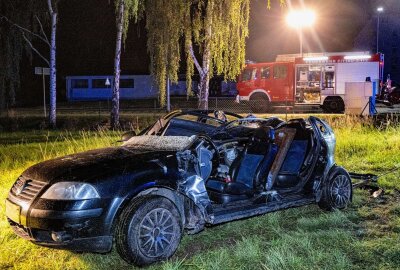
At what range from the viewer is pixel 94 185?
4492mm

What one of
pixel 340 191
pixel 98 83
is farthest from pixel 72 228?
pixel 98 83

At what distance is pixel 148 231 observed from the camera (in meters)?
4.66

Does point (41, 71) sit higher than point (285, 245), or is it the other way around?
point (41, 71)

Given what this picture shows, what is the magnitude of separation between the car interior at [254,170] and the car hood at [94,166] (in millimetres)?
941

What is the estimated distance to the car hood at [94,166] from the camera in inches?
182

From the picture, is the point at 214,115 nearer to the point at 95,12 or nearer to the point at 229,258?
the point at 229,258

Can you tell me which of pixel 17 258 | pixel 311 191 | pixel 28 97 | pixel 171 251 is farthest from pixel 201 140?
pixel 28 97

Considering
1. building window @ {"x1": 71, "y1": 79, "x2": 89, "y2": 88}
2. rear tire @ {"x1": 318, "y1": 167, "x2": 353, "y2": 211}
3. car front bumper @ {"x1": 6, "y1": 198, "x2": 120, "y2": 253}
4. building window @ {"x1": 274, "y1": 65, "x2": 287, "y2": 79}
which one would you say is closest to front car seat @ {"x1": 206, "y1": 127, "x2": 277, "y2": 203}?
rear tire @ {"x1": 318, "y1": 167, "x2": 353, "y2": 211}

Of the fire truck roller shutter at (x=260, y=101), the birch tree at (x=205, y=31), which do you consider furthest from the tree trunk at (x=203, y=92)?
the fire truck roller shutter at (x=260, y=101)

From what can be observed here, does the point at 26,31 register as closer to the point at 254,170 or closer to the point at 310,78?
the point at 310,78

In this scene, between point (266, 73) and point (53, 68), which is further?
point (266, 73)

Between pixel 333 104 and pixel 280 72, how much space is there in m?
3.30

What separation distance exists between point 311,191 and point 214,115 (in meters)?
1.99

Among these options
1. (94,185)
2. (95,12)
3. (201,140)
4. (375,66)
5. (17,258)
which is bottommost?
(17,258)
